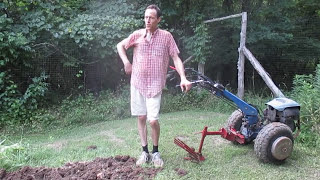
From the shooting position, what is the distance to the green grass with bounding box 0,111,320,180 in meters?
3.26

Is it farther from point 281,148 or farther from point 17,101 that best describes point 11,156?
point 281,148

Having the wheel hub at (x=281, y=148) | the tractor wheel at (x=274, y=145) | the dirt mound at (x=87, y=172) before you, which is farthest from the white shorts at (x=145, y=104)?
the wheel hub at (x=281, y=148)

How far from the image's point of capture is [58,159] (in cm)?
364

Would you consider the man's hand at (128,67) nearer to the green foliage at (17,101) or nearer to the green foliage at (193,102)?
the green foliage at (17,101)

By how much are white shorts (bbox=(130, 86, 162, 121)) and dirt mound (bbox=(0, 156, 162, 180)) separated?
56 cm

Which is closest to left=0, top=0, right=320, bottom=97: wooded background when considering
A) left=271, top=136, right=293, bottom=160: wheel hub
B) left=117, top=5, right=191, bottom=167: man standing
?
left=117, top=5, right=191, bottom=167: man standing

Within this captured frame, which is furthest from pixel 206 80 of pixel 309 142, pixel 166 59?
pixel 309 142

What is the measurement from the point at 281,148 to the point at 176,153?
1201mm

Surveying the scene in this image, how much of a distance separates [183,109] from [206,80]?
3546 millimetres

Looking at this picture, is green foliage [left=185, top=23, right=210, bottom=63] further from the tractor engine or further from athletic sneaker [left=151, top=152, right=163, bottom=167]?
athletic sneaker [left=151, top=152, right=163, bottom=167]

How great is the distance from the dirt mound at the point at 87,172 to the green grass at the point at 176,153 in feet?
0.61

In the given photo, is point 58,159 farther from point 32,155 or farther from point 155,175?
point 155,175

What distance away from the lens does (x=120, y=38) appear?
21.1ft

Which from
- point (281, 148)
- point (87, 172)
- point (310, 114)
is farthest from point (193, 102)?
point (87, 172)
